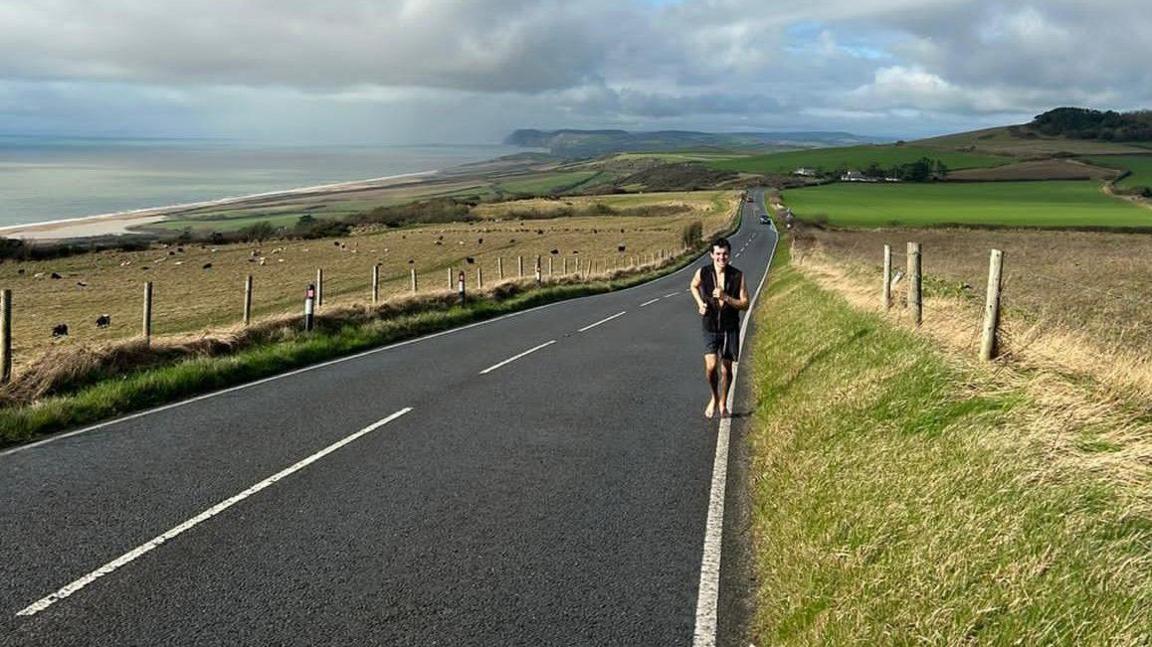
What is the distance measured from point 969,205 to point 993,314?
86723 millimetres

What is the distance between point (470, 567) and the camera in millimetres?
5160

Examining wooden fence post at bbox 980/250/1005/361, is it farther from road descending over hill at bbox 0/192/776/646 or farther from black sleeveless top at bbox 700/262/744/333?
road descending over hill at bbox 0/192/776/646

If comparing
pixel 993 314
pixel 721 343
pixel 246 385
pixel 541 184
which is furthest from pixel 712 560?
pixel 541 184

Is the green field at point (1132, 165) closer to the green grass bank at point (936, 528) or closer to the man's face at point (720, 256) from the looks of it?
the man's face at point (720, 256)

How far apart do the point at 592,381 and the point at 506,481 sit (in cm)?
485

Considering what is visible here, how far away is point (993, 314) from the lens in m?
8.49

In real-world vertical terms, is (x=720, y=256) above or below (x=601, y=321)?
above

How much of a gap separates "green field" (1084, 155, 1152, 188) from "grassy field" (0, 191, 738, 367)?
183ft

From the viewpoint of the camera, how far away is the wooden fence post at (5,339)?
10047mm

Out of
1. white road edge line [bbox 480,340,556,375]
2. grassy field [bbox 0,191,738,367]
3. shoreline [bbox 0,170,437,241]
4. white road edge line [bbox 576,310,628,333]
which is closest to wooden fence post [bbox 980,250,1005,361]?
white road edge line [bbox 480,340,556,375]

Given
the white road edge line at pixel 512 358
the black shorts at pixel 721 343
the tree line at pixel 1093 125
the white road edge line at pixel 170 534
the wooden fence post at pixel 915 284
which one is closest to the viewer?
the white road edge line at pixel 170 534

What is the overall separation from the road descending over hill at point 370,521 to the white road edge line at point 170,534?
2 centimetres

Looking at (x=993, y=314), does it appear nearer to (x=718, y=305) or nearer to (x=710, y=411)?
(x=718, y=305)

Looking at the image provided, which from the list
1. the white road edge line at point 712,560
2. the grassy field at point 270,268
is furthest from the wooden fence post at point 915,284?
the grassy field at point 270,268
